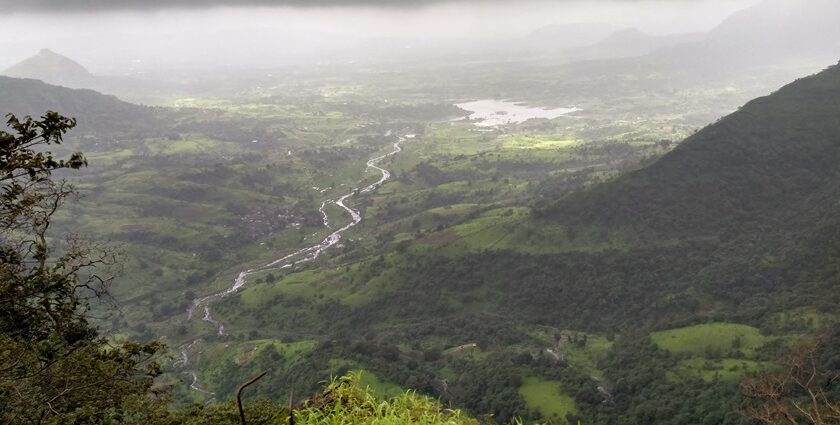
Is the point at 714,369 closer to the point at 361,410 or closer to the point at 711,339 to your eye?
the point at 711,339

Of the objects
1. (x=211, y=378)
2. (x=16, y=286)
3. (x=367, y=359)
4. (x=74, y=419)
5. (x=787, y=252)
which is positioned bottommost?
(x=211, y=378)

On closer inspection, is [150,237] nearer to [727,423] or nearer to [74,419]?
[727,423]

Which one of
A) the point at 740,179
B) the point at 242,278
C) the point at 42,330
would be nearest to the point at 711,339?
the point at 740,179

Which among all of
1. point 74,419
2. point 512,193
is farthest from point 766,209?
point 74,419

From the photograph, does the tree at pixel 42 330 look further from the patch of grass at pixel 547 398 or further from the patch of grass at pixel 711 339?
the patch of grass at pixel 711 339

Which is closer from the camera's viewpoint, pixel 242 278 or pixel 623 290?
pixel 623 290

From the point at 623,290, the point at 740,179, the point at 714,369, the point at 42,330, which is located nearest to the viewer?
the point at 42,330

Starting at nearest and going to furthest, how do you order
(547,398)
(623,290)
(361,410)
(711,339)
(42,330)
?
(361,410)
(42,330)
(547,398)
(711,339)
(623,290)
